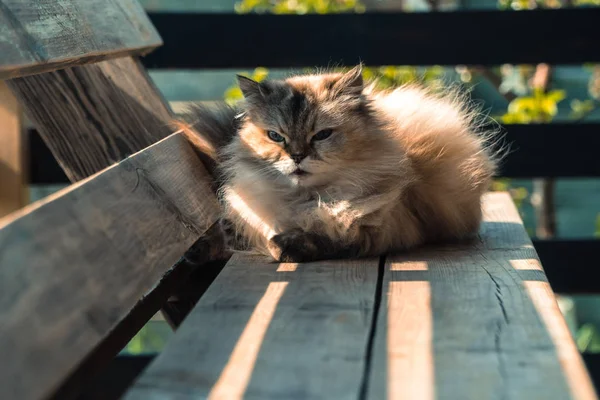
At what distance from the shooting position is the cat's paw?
7.40 ft

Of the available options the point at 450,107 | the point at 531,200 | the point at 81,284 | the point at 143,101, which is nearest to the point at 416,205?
the point at 450,107

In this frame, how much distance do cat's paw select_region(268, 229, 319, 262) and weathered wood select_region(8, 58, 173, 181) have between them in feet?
1.99

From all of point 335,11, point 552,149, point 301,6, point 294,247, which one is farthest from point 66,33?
point 301,6

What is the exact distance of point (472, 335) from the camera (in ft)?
4.98

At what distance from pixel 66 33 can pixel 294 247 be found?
2.65ft

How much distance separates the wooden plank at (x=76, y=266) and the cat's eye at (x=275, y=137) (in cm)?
52

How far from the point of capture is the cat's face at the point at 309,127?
245cm

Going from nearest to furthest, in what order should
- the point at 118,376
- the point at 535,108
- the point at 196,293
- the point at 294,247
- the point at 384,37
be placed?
the point at 294,247 < the point at 196,293 < the point at 118,376 < the point at 384,37 < the point at 535,108

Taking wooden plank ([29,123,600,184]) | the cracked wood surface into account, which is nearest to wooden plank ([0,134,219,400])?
the cracked wood surface

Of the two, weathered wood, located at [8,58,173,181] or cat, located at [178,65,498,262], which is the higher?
weathered wood, located at [8,58,173,181]

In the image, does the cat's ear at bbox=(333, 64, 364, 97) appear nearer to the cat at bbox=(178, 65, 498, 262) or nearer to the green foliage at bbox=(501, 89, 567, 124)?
the cat at bbox=(178, 65, 498, 262)

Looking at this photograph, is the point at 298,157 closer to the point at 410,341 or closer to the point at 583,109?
the point at 410,341

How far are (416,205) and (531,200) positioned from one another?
2.98 metres

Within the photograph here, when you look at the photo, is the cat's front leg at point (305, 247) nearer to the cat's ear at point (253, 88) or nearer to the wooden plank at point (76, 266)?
the wooden plank at point (76, 266)
